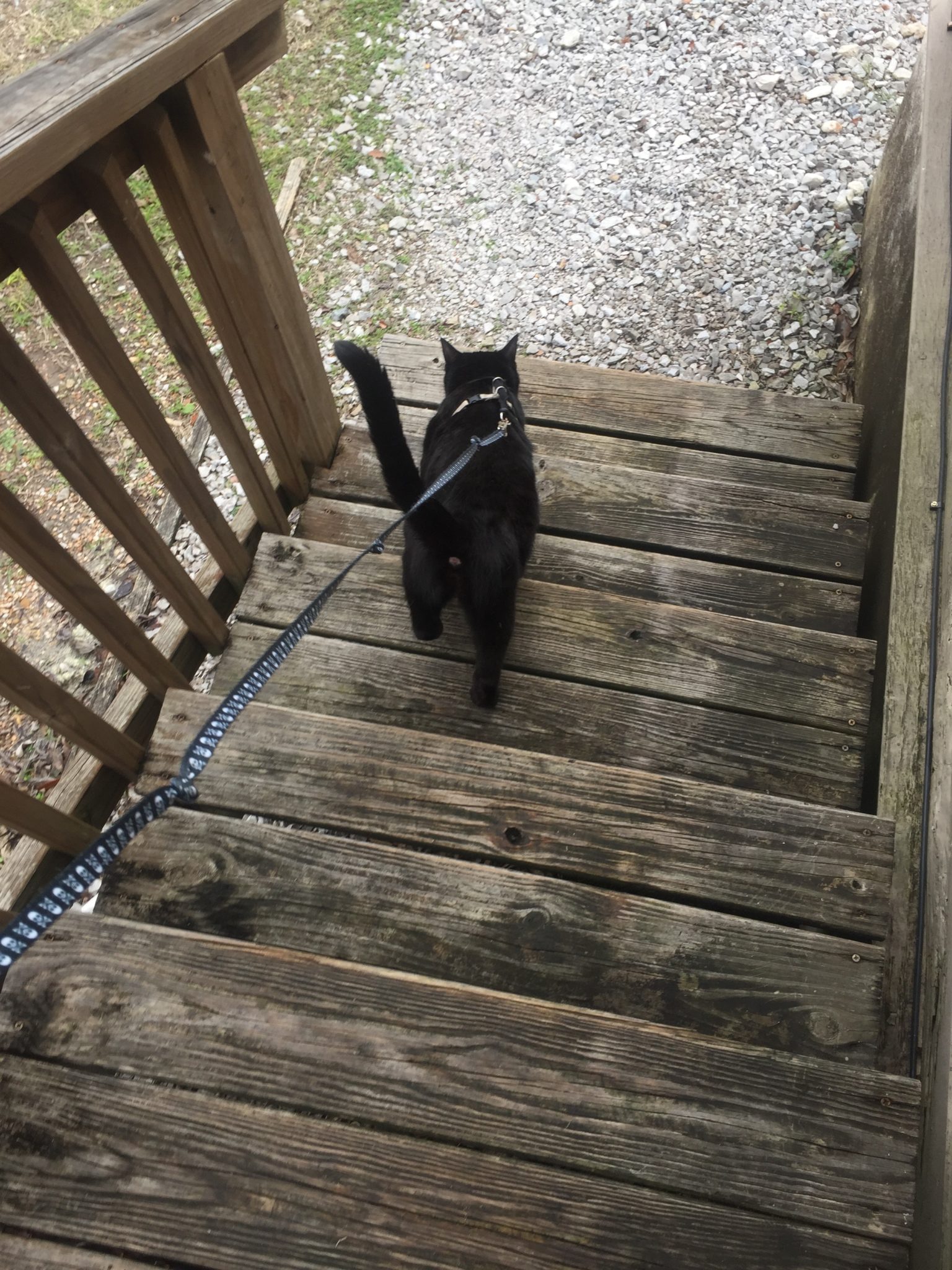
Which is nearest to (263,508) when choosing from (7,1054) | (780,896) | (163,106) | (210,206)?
(210,206)

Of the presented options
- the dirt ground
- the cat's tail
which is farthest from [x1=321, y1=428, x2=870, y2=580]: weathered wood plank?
the dirt ground

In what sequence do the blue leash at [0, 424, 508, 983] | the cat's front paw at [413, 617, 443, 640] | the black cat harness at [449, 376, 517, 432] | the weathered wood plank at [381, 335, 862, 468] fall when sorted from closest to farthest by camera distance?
the blue leash at [0, 424, 508, 983]
the cat's front paw at [413, 617, 443, 640]
the black cat harness at [449, 376, 517, 432]
the weathered wood plank at [381, 335, 862, 468]

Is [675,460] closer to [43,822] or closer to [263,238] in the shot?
[263,238]

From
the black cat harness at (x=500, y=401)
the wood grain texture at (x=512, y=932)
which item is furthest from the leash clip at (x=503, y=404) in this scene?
the wood grain texture at (x=512, y=932)

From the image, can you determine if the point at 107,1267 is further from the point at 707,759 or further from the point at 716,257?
the point at 716,257

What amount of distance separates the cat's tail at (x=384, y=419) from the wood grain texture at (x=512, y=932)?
2.84 feet

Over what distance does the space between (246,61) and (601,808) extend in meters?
1.66

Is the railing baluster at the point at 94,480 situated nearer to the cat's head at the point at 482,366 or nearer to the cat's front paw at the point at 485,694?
the cat's front paw at the point at 485,694

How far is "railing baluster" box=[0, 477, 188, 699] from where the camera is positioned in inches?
46.3

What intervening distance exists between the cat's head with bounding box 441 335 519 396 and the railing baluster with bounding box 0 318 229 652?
1.05 metres

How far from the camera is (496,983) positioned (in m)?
1.26

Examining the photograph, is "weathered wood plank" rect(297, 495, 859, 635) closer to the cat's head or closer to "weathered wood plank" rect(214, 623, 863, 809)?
"weathered wood plank" rect(214, 623, 863, 809)

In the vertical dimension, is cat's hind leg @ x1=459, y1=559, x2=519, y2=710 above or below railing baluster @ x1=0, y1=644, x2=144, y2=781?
below

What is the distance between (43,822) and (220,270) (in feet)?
3.75
